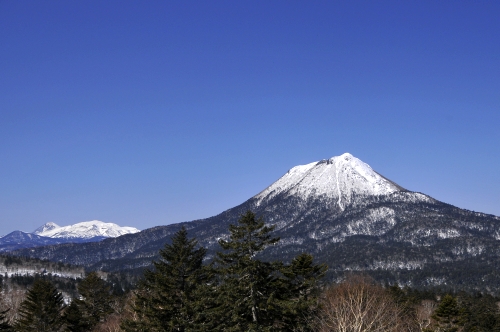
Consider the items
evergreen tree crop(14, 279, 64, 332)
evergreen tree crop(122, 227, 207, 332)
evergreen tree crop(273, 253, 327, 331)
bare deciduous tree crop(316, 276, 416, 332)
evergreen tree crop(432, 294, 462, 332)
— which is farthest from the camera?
evergreen tree crop(432, 294, 462, 332)

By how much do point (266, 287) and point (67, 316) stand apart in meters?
32.7

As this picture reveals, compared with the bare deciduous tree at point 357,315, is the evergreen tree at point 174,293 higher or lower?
higher

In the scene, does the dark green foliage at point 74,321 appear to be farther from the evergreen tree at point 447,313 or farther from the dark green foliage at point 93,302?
the evergreen tree at point 447,313

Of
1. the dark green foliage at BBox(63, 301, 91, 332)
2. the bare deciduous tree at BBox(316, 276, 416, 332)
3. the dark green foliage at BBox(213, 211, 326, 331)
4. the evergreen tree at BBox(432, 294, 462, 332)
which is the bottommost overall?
the evergreen tree at BBox(432, 294, 462, 332)

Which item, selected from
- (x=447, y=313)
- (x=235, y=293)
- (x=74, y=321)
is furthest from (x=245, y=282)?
(x=447, y=313)

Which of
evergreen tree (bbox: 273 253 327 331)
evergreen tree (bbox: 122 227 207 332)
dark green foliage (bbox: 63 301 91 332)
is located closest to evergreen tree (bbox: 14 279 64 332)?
dark green foliage (bbox: 63 301 91 332)

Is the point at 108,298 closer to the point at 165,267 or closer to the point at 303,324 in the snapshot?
the point at 165,267

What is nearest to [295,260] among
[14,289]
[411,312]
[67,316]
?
[67,316]

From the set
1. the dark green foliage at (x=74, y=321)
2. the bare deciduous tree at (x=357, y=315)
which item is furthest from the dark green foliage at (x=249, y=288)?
the dark green foliage at (x=74, y=321)

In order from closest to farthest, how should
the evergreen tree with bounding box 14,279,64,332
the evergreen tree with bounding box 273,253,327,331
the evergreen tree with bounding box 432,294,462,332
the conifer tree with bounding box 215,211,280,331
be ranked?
the evergreen tree with bounding box 273,253,327,331 < the conifer tree with bounding box 215,211,280,331 < the evergreen tree with bounding box 14,279,64,332 < the evergreen tree with bounding box 432,294,462,332

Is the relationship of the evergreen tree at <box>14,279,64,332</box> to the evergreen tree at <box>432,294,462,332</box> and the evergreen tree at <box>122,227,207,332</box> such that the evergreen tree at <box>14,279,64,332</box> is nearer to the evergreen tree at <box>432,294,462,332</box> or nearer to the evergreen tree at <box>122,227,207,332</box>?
the evergreen tree at <box>122,227,207,332</box>

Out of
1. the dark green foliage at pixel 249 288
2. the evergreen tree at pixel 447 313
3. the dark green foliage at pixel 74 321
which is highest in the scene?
the dark green foliage at pixel 249 288

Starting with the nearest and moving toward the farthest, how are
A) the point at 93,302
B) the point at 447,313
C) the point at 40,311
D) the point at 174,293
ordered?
the point at 174,293
the point at 40,311
the point at 447,313
the point at 93,302

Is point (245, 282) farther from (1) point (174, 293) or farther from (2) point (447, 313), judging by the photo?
(2) point (447, 313)
